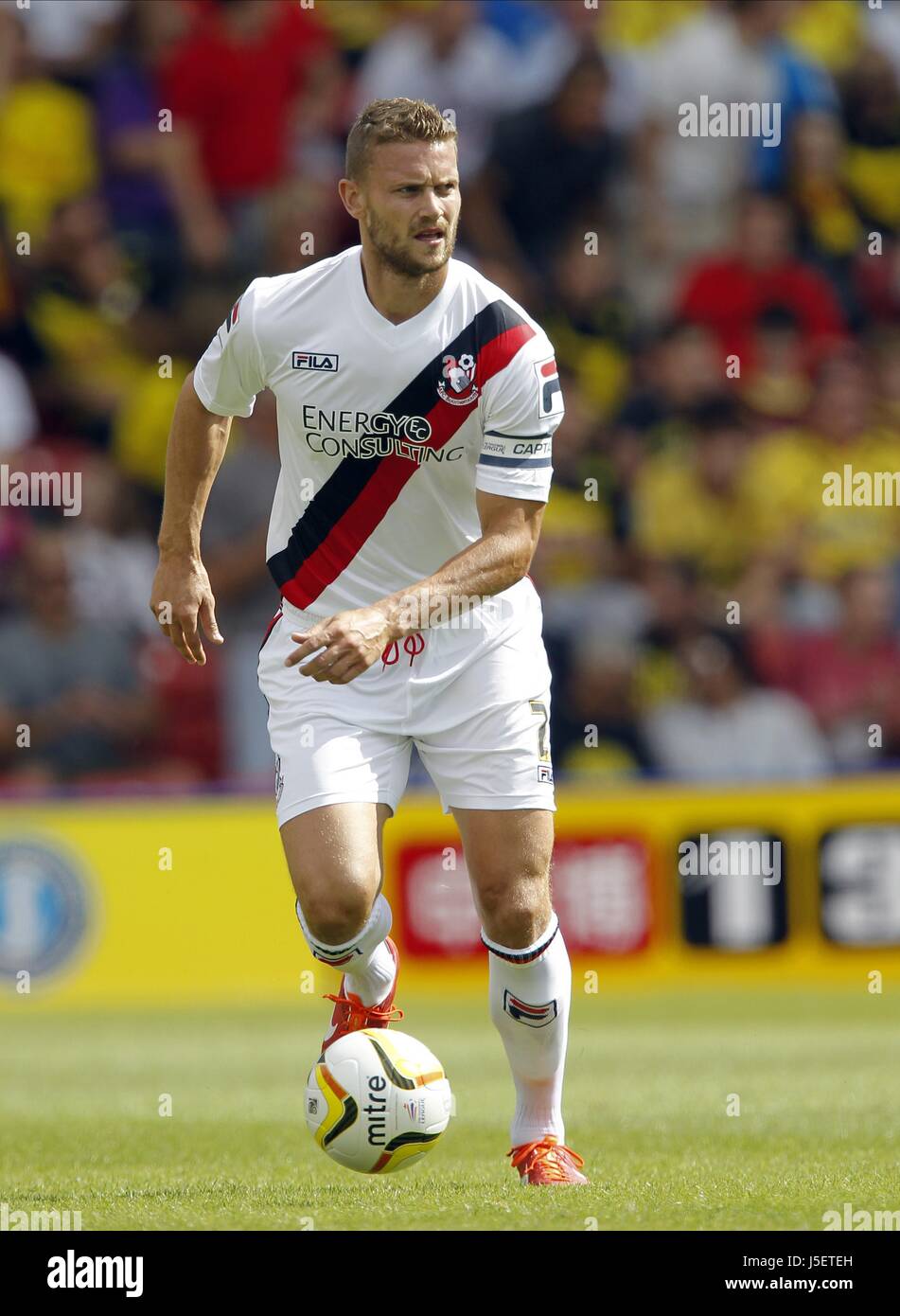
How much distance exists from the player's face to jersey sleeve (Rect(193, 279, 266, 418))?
0.50 metres

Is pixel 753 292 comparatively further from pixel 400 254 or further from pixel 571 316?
pixel 400 254

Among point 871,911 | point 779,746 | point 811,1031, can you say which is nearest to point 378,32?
point 779,746

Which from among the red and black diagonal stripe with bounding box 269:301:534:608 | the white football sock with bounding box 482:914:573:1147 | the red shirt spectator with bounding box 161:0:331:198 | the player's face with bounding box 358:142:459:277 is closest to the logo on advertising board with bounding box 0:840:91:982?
the red shirt spectator with bounding box 161:0:331:198

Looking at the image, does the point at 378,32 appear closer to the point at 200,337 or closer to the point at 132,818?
the point at 200,337

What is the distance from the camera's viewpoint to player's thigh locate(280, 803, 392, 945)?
6.12 metres

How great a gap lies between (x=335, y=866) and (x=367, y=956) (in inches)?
18.0

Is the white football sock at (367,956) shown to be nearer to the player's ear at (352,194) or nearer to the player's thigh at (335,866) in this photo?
the player's thigh at (335,866)

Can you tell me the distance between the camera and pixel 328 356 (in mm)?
6277

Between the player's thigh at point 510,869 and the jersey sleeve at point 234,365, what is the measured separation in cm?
146

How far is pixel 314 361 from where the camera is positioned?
6297 millimetres

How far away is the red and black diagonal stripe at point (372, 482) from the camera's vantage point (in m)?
6.25

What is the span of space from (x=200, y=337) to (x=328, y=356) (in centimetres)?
866

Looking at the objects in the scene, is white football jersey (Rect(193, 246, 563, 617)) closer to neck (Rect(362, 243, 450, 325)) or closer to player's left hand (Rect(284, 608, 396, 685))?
neck (Rect(362, 243, 450, 325))

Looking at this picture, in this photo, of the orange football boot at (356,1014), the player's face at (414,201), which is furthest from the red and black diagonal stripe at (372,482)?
the orange football boot at (356,1014)
